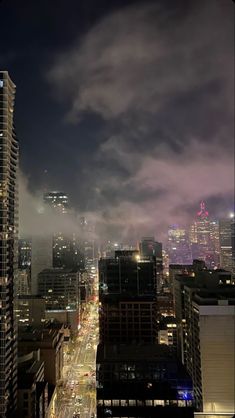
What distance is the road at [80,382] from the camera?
7.65 meters

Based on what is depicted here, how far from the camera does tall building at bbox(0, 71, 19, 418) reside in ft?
19.3

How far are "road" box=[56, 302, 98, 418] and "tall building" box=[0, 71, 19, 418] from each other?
5.89 ft

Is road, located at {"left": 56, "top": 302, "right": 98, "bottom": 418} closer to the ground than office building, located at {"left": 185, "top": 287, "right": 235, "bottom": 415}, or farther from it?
closer to the ground

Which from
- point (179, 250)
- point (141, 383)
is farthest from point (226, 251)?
point (179, 250)

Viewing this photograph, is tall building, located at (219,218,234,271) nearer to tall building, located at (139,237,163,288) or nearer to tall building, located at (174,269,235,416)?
tall building, located at (174,269,235,416)

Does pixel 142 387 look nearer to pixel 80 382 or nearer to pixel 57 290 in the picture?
pixel 80 382

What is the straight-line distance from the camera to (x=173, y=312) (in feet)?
43.5

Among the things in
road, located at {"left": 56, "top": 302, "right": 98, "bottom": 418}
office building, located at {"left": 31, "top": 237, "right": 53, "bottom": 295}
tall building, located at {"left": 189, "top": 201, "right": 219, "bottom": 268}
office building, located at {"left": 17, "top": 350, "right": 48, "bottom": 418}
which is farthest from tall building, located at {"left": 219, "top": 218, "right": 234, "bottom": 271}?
office building, located at {"left": 31, "top": 237, "right": 53, "bottom": 295}

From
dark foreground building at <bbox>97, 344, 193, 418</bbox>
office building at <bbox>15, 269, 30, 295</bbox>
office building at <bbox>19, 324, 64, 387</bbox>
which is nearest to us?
→ dark foreground building at <bbox>97, 344, 193, 418</bbox>

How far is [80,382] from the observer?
9430 millimetres

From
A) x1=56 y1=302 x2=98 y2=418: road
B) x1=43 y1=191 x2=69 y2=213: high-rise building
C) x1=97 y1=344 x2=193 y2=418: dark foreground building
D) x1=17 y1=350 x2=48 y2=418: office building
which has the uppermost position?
x1=43 y1=191 x2=69 y2=213: high-rise building

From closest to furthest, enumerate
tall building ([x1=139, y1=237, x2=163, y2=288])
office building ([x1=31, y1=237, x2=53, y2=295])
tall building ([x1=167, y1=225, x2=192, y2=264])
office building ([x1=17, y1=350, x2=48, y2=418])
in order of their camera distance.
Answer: office building ([x1=17, y1=350, x2=48, y2=418]) < tall building ([x1=167, y1=225, x2=192, y2=264]) < tall building ([x1=139, y1=237, x2=163, y2=288]) < office building ([x1=31, y1=237, x2=53, y2=295])

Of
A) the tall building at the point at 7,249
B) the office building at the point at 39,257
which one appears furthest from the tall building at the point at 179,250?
the office building at the point at 39,257

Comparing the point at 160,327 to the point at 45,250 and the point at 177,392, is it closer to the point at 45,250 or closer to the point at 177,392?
the point at 177,392
